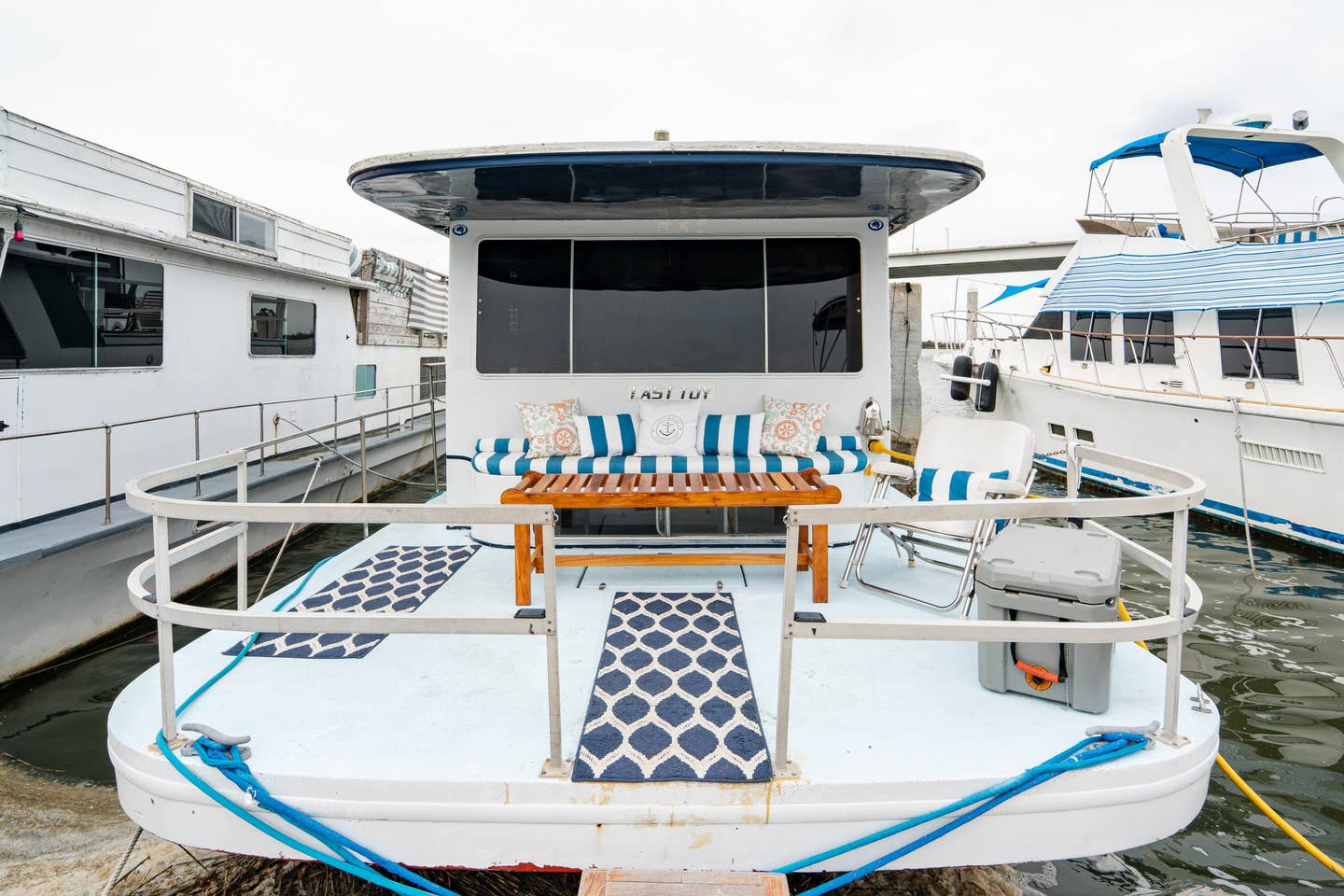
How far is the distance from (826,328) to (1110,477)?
29.9 ft

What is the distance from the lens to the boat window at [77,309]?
217 inches

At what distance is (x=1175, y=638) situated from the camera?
6.98 ft

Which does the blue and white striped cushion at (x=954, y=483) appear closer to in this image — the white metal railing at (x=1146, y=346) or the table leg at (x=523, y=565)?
the table leg at (x=523, y=565)

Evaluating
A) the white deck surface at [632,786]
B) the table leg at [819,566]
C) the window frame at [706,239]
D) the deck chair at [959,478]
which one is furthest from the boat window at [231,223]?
the deck chair at [959,478]

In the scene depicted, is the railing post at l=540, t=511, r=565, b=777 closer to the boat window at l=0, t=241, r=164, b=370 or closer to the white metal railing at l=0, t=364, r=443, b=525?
the white metal railing at l=0, t=364, r=443, b=525

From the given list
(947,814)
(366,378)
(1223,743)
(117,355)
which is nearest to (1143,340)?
(1223,743)

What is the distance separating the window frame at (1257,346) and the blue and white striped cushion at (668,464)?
23.6 feet

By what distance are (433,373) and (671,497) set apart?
42.2 feet

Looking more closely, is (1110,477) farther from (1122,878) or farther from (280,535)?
(280,535)

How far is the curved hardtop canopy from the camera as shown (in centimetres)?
345

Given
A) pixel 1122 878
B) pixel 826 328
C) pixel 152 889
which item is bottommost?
pixel 1122 878

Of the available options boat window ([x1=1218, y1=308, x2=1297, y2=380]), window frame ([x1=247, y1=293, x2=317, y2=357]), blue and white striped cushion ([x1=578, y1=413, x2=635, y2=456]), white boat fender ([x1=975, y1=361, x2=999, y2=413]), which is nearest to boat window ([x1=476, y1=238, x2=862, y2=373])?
blue and white striped cushion ([x1=578, y1=413, x2=635, y2=456])

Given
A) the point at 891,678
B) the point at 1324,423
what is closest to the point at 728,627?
the point at 891,678

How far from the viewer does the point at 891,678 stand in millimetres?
2762
